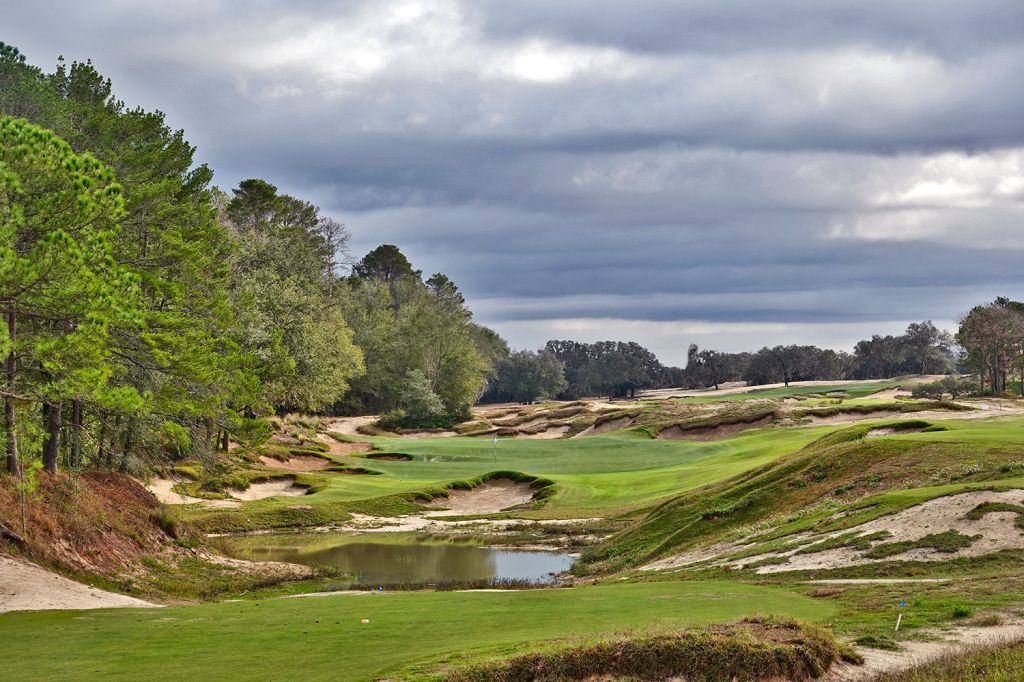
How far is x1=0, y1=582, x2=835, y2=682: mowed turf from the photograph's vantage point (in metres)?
14.8

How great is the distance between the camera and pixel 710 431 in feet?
297

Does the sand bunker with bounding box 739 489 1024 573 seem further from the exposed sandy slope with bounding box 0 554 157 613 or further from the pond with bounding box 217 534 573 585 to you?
the exposed sandy slope with bounding box 0 554 157 613

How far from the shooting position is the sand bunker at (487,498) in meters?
56.5

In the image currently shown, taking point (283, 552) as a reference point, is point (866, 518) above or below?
above

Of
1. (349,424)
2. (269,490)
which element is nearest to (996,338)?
(349,424)

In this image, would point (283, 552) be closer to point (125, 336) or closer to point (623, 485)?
point (125, 336)

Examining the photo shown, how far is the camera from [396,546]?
145 ft

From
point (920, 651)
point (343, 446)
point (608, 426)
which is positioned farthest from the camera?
point (608, 426)

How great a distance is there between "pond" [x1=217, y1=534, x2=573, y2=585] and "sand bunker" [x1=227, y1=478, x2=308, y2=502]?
421 inches

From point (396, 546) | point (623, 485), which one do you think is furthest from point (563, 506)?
point (396, 546)

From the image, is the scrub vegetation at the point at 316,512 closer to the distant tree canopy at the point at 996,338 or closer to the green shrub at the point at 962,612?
the green shrub at the point at 962,612

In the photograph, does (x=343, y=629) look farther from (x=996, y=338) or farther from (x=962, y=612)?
(x=996, y=338)

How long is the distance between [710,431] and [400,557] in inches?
2154

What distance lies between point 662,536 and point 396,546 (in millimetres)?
14360
